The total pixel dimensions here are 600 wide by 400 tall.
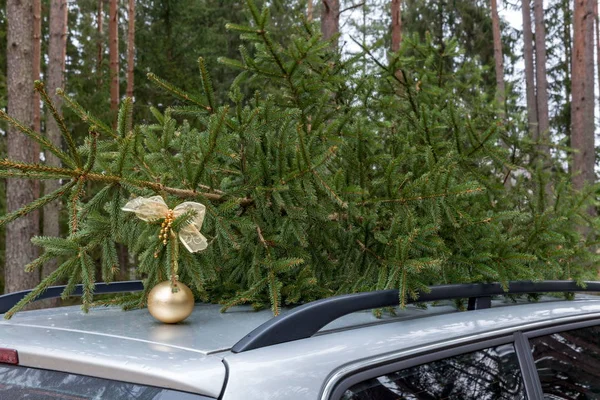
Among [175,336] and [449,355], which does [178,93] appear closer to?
[175,336]

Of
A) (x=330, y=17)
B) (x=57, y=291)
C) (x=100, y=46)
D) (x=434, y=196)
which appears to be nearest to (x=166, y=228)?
(x=57, y=291)

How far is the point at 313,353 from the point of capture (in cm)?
173

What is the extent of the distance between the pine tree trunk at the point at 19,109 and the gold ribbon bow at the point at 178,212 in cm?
754

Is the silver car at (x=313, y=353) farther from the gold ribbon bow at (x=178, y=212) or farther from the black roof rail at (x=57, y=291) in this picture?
the gold ribbon bow at (x=178, y=212)

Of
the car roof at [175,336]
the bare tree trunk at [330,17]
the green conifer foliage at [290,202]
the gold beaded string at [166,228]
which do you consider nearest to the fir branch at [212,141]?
the green conifer foliage at [290,202]

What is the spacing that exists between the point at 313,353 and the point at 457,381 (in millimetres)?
576

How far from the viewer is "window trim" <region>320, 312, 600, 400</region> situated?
1685 mm

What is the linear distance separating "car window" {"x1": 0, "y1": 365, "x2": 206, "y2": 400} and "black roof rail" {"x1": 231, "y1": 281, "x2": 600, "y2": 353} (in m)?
0.26

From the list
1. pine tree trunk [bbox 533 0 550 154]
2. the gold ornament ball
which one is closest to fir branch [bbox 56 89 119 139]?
the gold ornament ball

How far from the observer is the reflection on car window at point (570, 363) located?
2287 mm

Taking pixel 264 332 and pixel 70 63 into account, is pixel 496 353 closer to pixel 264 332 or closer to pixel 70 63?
pixel 264 332

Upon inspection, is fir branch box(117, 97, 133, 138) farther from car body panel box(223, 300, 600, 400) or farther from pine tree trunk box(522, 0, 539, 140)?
pine tree trunk box(522, 0, 539, 140)

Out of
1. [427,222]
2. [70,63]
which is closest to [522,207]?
[427,222]

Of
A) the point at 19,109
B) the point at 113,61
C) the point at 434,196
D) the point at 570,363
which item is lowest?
the point at 570,363
